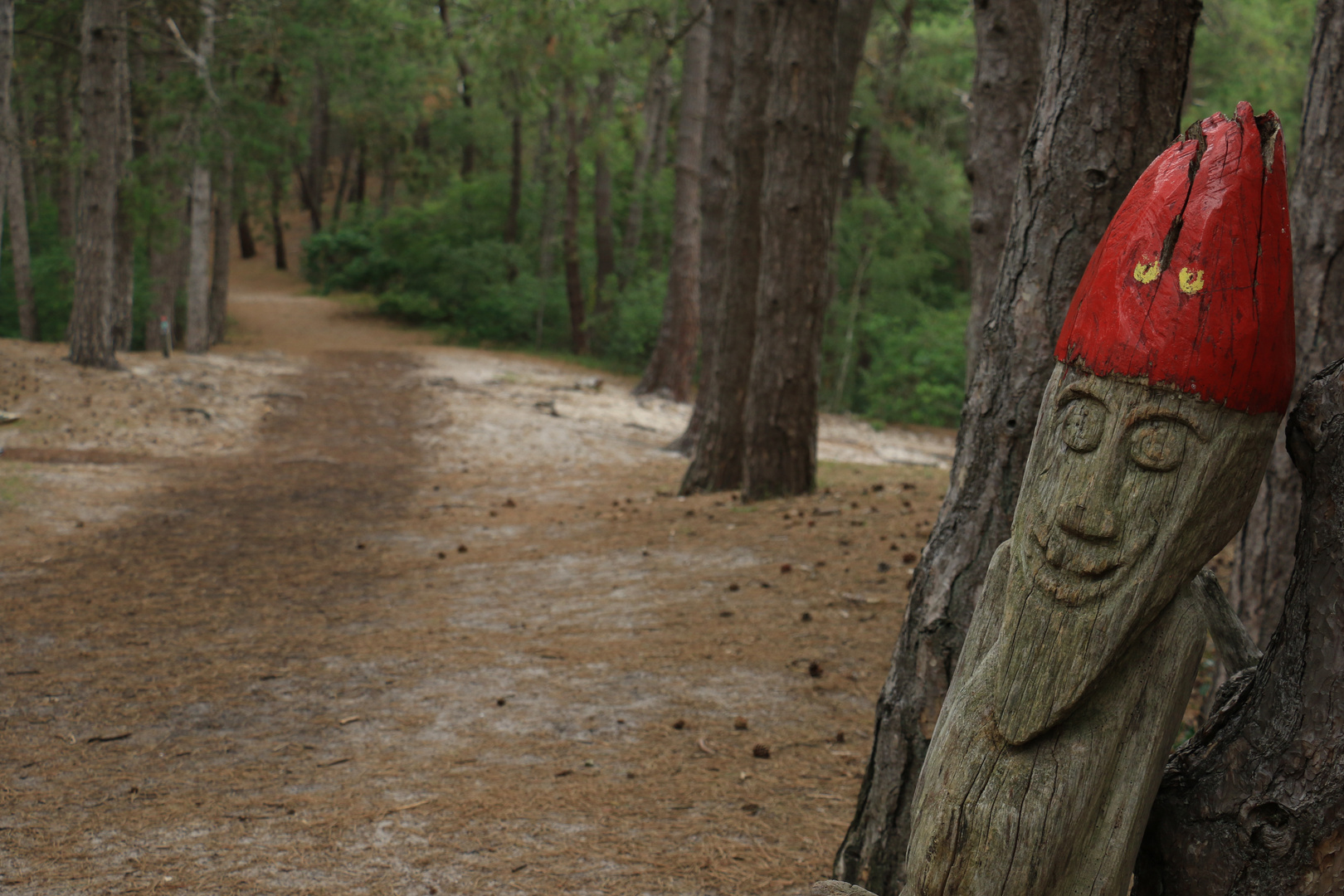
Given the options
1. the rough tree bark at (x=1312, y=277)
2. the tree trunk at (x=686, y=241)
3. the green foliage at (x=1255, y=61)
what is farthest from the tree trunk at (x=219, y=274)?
the rough tree bark at (x=1312, y=277)

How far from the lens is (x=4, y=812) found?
358 centimetres

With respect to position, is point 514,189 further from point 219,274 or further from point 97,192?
point 97,192

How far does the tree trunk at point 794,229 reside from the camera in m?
8.48

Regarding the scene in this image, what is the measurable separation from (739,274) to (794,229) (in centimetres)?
114

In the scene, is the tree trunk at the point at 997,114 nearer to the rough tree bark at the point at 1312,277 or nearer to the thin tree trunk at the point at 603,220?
the rough tree bark at the point at 1312,277

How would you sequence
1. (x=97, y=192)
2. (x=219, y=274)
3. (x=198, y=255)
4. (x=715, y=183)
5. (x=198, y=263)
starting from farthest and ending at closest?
(x=219, y=274) < (x=198, y=263) < (x=198, y=255) < (x=97, y=192) < (x=715, y=183)

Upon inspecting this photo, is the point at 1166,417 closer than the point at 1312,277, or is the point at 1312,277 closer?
the point at 1166,417

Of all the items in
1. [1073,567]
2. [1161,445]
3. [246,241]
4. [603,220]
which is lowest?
[1073,567]

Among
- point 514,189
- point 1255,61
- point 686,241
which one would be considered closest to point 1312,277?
point 686,241

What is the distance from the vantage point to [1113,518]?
6.10ft

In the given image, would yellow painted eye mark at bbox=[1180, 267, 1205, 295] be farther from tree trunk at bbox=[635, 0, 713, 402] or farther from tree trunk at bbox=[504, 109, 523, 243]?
tree trunk at bbox=[504, 109, 523, 243]

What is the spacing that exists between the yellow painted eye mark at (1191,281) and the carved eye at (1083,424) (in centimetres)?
25

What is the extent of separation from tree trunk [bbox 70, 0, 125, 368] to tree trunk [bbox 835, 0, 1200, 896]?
15.1 metres

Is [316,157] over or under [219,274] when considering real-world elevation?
over
